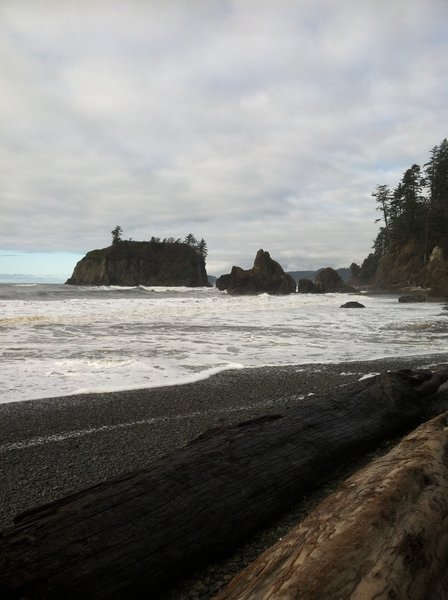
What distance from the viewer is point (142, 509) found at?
6.60ft

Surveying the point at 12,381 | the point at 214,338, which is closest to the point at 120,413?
the point at 12,381

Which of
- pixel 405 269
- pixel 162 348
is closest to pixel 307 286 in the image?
pixel 405 269

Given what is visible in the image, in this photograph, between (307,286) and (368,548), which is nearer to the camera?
(368,548)

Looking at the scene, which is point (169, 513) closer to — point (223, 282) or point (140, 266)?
point (223, 282)

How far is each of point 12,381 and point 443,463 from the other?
18.7 feet

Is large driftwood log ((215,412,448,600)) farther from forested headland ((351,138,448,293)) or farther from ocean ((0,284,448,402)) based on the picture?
forested headland ((351,138,448,293))

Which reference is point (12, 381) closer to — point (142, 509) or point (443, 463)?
point (142, 509)

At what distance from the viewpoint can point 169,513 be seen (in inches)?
80.7

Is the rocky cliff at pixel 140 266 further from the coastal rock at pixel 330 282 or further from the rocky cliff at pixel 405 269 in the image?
the rocky cliff at pixel 405 269

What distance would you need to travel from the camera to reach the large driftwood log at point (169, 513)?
5.55 feet

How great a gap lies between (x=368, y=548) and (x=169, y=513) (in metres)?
0.96

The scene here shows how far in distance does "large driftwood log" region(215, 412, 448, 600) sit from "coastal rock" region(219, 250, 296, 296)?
48348 millimetres

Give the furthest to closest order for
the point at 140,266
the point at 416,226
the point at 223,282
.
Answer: the point at 140,266 < the point at 223,282 < the point at 416,226

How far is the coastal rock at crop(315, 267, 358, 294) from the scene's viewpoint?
173ft
